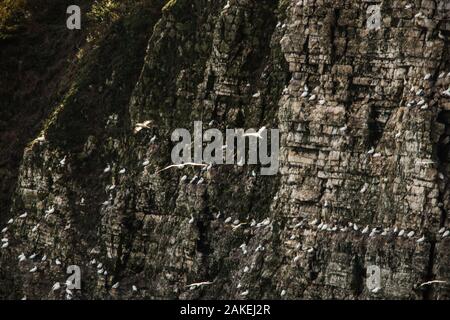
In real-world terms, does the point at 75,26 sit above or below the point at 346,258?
above

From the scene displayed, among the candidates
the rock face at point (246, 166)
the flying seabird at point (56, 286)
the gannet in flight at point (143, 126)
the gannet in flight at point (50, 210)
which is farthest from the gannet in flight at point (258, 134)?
the flying seabird at point (56, 286)

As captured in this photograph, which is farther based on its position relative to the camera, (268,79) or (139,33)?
(139,33)

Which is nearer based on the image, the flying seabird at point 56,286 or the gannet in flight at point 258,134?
the gannet in flight at point 258,134

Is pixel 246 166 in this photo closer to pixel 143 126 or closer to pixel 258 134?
pixel 258 134

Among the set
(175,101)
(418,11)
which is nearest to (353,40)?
(418,11)

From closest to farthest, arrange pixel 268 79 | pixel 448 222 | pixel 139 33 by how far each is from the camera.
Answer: pixel 448 222, pixel 268 79, pixel 139 33

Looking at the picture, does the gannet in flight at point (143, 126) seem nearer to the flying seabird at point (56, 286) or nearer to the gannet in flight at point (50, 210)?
the gannet in flight at point (50, 210)

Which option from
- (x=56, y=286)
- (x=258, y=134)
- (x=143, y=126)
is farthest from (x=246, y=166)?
(x=56, y=286)

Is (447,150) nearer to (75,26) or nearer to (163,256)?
(163,256)

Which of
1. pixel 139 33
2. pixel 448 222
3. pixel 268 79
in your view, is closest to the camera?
pixel 448 222
